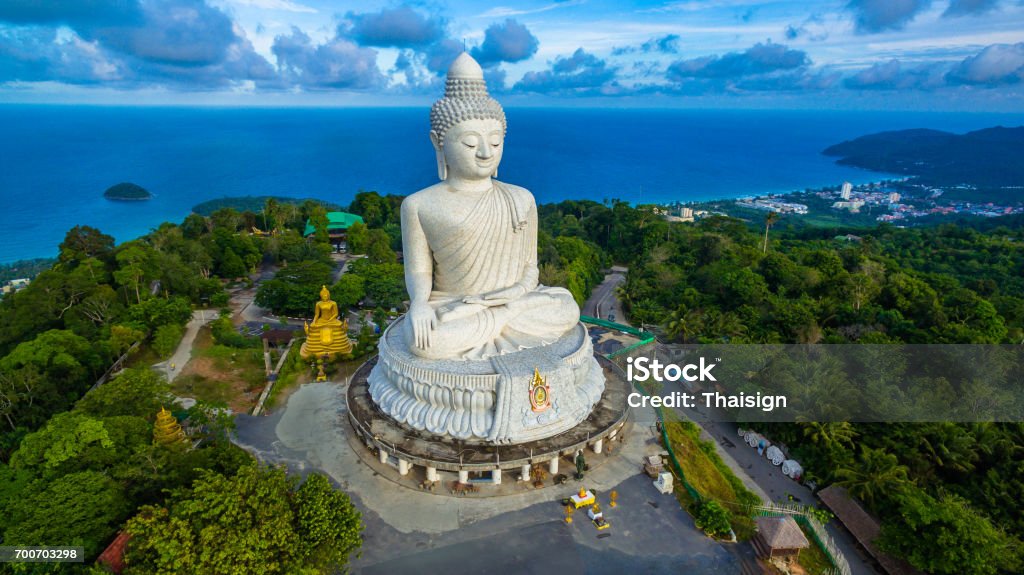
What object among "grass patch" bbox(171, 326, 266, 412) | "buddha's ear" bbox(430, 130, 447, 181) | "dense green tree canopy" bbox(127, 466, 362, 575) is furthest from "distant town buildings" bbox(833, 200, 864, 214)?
"dense green tree canopy" bbox(127, 466, 362, 575)

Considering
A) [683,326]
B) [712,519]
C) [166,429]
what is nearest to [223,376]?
[166,429]

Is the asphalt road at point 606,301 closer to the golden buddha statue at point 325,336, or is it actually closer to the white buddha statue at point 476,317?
the golden buddha statue at point 325,336

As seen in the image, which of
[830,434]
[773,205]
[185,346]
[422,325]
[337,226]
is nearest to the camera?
[422,325]

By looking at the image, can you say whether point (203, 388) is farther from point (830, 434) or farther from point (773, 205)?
point (773, 205)

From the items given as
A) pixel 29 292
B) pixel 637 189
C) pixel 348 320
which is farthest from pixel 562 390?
pixel 637 189

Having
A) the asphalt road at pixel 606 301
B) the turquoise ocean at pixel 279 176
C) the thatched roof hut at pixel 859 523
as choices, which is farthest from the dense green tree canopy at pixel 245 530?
the turquoise ocean at pixel 279 176

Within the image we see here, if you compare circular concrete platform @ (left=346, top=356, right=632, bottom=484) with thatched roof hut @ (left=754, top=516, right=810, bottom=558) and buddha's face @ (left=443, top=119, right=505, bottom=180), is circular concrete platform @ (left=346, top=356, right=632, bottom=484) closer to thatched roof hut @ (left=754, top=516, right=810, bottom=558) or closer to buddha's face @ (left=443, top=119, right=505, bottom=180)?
thatched roof hut @ (left=754, top=516, right=810, bottom=558)

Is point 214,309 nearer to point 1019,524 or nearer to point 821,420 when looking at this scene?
A: point 821,420
